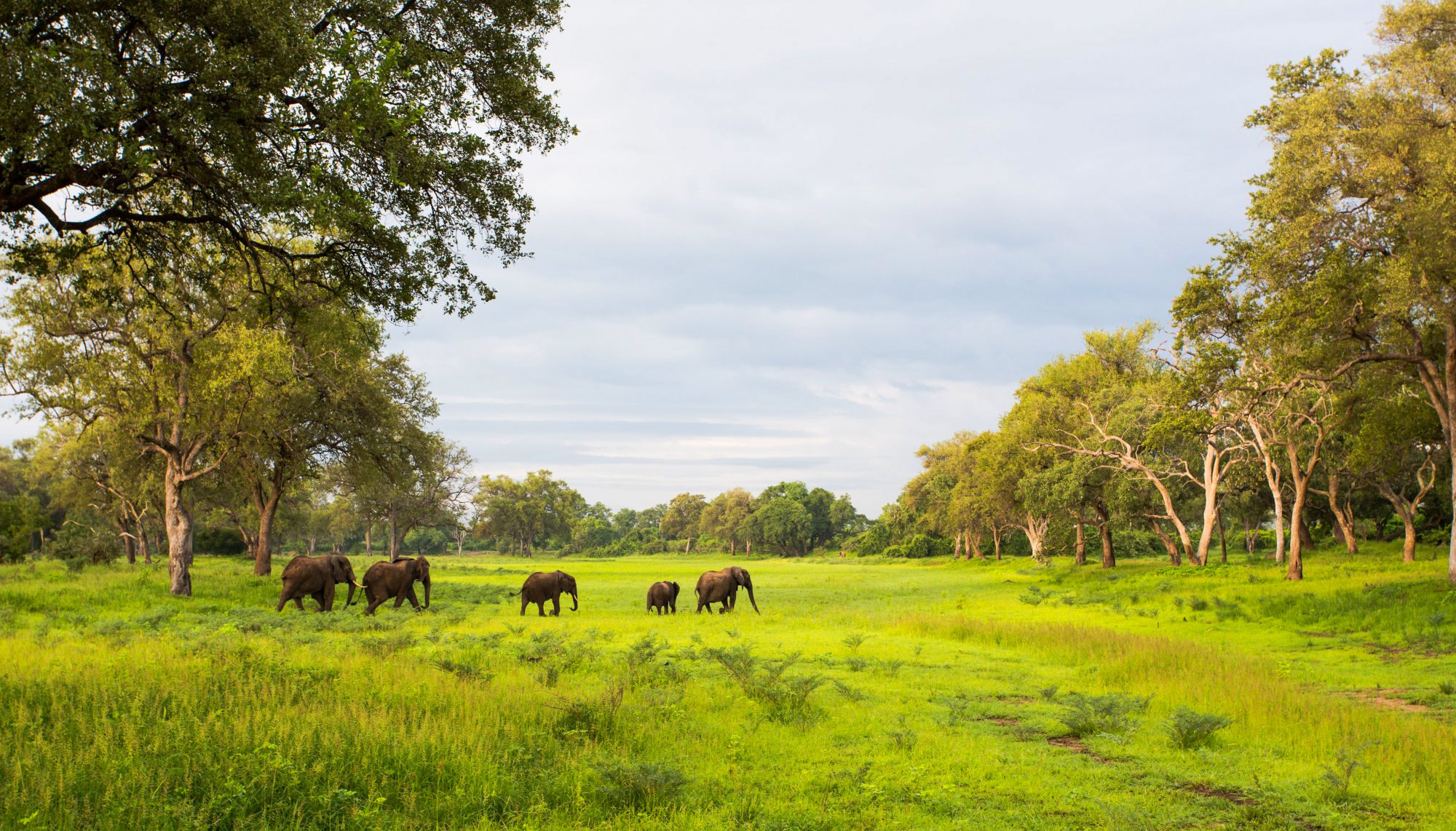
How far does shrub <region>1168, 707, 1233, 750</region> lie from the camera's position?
950 cm

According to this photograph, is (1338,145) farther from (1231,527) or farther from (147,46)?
(1231,527)

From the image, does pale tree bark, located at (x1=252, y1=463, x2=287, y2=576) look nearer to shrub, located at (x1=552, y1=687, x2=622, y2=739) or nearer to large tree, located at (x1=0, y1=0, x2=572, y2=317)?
large tree, located at (x1=0, y1=0, x2=572, y2=317)

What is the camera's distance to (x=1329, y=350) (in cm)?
2480

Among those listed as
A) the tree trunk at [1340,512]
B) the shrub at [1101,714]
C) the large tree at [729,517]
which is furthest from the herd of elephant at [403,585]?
the large tree at [729,517]

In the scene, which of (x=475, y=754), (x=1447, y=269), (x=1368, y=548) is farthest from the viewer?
(x=1368, y=548)

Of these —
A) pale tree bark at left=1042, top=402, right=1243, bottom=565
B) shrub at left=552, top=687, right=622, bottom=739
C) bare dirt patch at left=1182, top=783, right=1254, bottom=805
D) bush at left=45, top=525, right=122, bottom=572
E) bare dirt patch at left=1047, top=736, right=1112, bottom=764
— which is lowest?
bush at left=45, top=525, right=122, bottom=572

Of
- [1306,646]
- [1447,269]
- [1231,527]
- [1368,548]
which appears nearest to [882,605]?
[1306,646]

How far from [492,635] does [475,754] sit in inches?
426

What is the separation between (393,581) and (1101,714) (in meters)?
22.3

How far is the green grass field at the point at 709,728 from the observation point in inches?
278

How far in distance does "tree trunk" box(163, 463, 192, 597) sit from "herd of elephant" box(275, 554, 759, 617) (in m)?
3.35

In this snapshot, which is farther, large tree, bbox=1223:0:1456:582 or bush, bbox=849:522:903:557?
bush, bbox=849:522:903:557

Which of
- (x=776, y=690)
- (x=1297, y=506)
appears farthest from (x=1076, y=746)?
(x=1297, y=506)

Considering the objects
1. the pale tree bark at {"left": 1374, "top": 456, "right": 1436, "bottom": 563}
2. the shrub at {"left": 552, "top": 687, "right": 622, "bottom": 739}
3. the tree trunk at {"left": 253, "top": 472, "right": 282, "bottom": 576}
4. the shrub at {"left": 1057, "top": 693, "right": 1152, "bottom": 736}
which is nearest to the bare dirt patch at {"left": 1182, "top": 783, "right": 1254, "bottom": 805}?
the shrub at {"left": 1057, "top": 693, "right": 1152, "bottom": 736}
